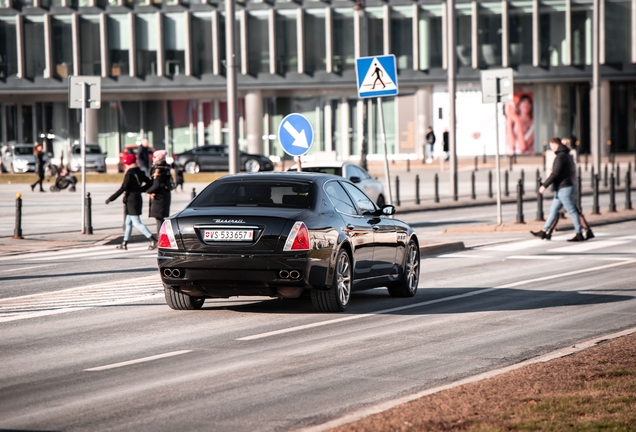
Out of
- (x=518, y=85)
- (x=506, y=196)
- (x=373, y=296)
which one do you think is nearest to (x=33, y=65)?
(x=518, y=85)

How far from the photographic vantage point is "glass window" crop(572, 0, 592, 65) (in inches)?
2753

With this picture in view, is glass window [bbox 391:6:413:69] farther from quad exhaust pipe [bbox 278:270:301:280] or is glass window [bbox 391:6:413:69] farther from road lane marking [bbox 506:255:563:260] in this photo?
quad exhaust pipe [bbox 278:270:301:280]

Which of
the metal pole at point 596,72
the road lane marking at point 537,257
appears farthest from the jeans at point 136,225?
the metal pole at point 596,72

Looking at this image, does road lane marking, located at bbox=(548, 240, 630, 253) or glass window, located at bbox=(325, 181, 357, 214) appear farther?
road lane marking, located at bbox=(548, 240, 630, 253)

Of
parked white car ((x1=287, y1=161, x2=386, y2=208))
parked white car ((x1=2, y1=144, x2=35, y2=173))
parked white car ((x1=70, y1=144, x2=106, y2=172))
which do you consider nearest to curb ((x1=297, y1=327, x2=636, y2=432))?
parked white car ((x1=287, y1=161, x2=386, y2=208))

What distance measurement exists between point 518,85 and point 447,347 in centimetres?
6315

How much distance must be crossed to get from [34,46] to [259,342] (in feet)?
220

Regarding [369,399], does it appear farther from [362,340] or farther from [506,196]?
[506,196]

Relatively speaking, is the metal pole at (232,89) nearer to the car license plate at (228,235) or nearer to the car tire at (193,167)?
the car license plate at (228,235)

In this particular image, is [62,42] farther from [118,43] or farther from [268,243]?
[268,243]

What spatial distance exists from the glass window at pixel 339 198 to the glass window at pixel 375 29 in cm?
5852

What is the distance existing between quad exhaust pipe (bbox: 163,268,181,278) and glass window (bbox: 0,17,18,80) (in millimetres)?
65042

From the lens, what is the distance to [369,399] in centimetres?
776

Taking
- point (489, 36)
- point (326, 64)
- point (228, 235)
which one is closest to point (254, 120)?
point (326, 64)
